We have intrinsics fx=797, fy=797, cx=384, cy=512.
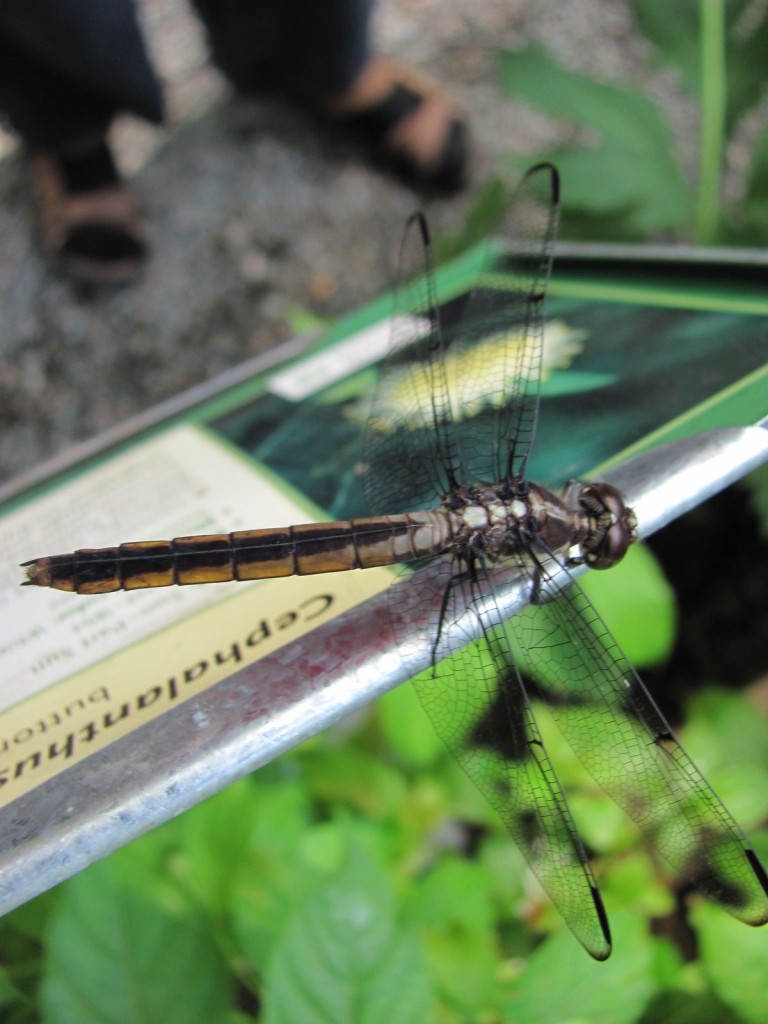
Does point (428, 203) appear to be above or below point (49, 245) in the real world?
below

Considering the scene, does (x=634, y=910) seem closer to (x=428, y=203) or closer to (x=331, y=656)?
(x=331, y=656)

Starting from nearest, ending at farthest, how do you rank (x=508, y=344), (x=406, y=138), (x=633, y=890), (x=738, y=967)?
(x=738, y=967) < (x=508, y=344) < (x=633, y=890) < (x=406, y=138)

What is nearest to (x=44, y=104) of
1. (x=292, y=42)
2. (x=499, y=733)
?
(x=292, y=42)

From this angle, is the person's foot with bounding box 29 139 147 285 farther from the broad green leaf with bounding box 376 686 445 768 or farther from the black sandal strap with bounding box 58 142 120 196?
the broad green leaf with bounding box 376 686 445 768

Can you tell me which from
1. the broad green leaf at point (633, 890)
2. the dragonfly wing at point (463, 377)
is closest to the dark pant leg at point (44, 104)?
the dragonfly wing at point (463, 377)

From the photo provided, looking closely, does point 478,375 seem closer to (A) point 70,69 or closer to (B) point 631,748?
(B) point 631,748

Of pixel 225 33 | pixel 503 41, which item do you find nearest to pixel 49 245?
pixel 225 33
